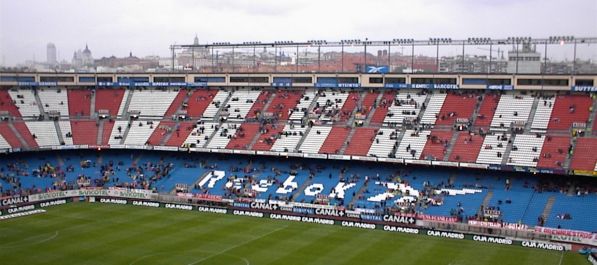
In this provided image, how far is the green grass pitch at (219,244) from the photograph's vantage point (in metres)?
40.4

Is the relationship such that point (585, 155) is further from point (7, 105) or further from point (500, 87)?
point (7, 105)

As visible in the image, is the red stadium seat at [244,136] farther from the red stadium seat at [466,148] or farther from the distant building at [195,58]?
the red stadium seat at [466,148]

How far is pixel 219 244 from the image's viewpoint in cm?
4453

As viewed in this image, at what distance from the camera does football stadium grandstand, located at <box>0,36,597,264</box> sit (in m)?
53.2

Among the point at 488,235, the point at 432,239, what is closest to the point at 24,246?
the point at 432,239

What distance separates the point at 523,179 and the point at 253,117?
31853mm

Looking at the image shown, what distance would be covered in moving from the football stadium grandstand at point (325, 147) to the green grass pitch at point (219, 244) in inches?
129

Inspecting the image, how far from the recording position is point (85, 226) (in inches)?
1960

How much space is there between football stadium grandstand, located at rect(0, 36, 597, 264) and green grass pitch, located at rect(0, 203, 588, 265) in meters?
3.28

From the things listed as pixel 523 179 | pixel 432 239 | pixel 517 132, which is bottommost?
pixel 432 239

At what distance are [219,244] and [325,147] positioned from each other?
74.1ft

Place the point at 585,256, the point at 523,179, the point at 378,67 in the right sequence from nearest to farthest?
the point at 585,256, the point at 523,179, the point at 378,67

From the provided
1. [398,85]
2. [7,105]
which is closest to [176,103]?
[7,105]

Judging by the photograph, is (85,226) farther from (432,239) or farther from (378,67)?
Result: (378,67)
